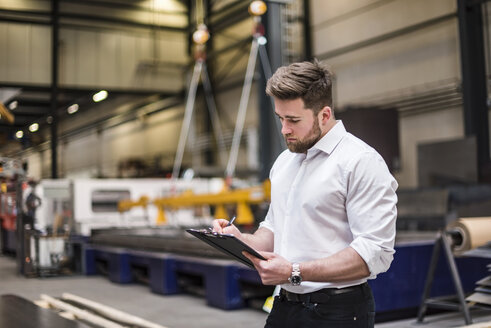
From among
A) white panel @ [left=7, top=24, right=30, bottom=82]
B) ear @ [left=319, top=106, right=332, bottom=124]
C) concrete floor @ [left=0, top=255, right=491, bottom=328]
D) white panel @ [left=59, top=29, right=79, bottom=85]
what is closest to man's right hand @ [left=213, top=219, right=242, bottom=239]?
ear @ [left=319, top=106, right=332, bottom=124]

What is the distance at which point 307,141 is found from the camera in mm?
1469

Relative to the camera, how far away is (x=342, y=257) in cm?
135

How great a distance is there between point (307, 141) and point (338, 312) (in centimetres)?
42

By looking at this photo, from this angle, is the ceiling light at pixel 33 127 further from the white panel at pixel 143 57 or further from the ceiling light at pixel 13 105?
the white panel at pixel 143 57

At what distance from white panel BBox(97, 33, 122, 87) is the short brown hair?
40.3 feet

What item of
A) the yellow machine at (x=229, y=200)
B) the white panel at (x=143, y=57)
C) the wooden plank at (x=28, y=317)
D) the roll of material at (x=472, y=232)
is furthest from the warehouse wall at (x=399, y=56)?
the wooden plank at (x=28, y=317)

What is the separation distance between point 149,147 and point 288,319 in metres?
14.6

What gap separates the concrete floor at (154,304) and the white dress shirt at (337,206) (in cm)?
123

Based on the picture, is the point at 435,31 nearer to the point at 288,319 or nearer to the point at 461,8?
the point at 461,8

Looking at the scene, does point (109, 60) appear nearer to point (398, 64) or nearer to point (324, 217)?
point (398, 64)

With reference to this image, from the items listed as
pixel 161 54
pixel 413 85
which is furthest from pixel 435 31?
pixel 161 54

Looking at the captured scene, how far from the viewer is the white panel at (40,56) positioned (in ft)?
41.5

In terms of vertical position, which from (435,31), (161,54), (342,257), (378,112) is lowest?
(342,257)

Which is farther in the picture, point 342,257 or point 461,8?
point 461,8
